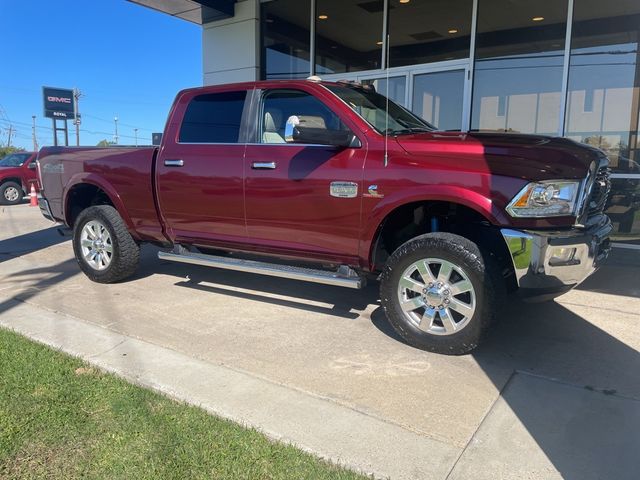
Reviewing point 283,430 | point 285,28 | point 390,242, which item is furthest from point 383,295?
point 285,28

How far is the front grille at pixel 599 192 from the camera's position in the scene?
390 centimetres

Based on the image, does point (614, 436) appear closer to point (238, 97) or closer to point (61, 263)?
point (238, 97)

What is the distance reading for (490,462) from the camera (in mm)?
2594

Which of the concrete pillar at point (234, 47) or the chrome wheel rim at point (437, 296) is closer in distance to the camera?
the chrome wheel rim at point (437, 296)

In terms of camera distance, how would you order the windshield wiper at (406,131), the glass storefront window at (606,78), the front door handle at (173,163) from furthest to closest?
the glass storefront window at (606,78) → the front door handle at (173,163) → the windshield wiper at (406,131)

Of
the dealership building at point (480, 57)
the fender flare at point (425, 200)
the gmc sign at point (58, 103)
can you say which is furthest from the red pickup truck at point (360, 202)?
the gmc sign at point (58, 103)

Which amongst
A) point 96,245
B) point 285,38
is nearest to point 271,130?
point 96,245

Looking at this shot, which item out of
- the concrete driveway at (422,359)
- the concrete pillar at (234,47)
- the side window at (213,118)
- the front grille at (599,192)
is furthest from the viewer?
the concrete pillar at (234,47)

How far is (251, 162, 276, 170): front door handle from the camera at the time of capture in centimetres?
456

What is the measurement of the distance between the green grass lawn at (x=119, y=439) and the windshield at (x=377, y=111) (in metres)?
2.63

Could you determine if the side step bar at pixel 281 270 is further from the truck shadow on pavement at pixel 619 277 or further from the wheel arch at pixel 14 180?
the wheel arch at pixel 14 180

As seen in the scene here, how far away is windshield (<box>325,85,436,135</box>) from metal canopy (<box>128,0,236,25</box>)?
6.75 metres

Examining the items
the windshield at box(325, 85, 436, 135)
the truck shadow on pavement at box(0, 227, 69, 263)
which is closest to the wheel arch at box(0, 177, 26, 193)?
the truck shadow on pavement at box(0, 227, 69, 263)

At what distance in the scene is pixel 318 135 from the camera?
4.02 m
